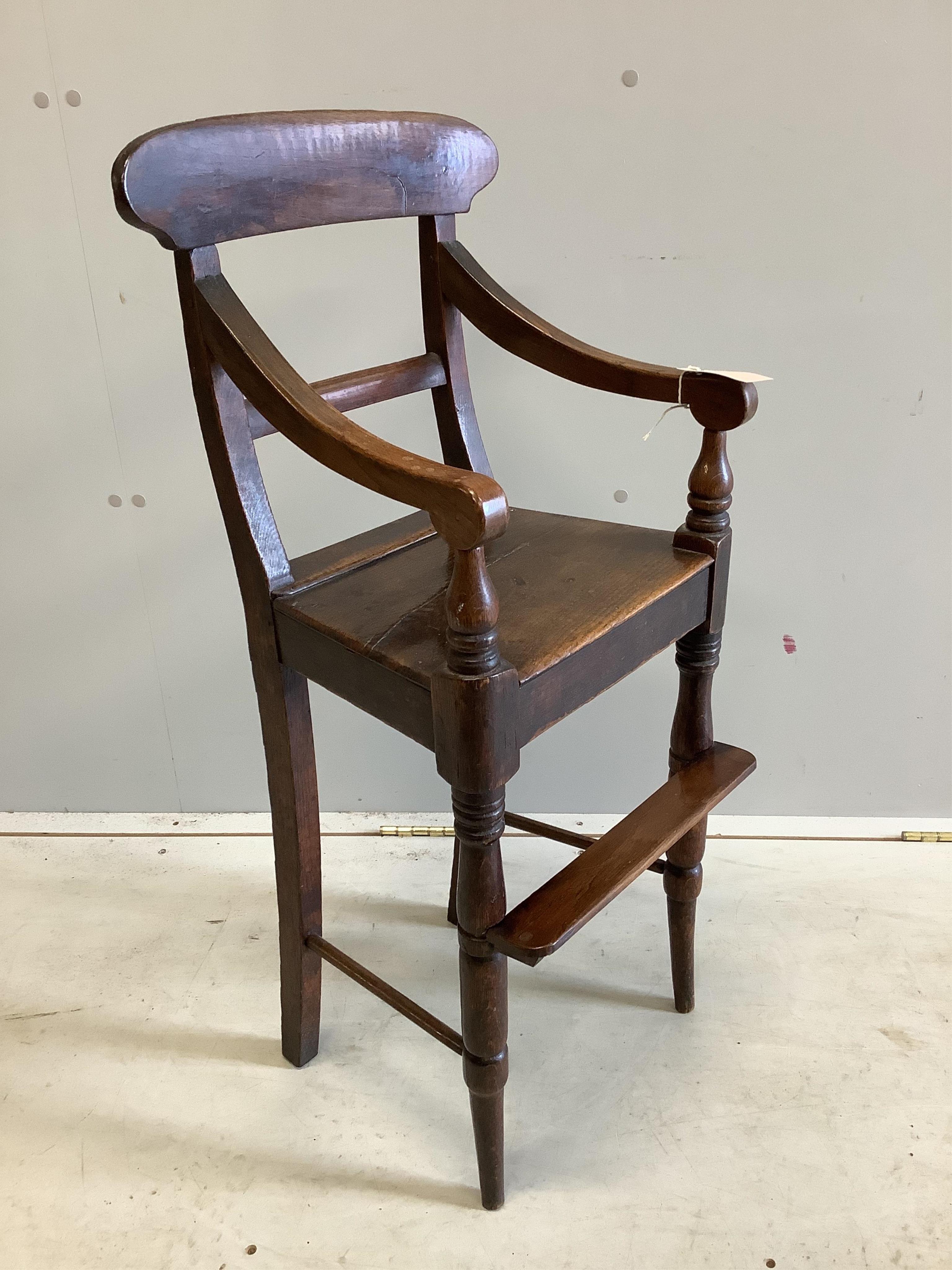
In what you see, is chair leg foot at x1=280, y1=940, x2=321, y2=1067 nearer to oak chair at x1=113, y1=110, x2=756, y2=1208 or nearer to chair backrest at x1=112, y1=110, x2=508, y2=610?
oak chair at x1=113, y1=110, x2=756, y2=1208

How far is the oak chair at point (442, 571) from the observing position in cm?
79

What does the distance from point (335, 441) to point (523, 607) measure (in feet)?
0.86

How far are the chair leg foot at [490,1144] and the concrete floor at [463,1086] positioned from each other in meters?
0.03

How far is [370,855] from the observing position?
5.35 feet

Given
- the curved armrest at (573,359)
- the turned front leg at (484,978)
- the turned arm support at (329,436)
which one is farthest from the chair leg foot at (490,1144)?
the curved armrest at (573,359)

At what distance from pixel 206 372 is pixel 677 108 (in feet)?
2.44

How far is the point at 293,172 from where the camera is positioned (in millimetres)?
900

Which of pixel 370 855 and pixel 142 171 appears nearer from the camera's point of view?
pixel 142 171

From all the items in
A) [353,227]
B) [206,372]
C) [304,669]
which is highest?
[353,227]

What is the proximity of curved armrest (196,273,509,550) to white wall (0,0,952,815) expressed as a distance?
536mm

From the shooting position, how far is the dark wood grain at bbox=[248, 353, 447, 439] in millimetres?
952

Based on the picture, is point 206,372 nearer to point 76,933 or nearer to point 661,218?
point 661,218

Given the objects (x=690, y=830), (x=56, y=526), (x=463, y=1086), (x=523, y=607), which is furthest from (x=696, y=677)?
(x=56, y=526)

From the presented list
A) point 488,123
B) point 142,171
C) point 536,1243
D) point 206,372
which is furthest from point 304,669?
point 488,123
